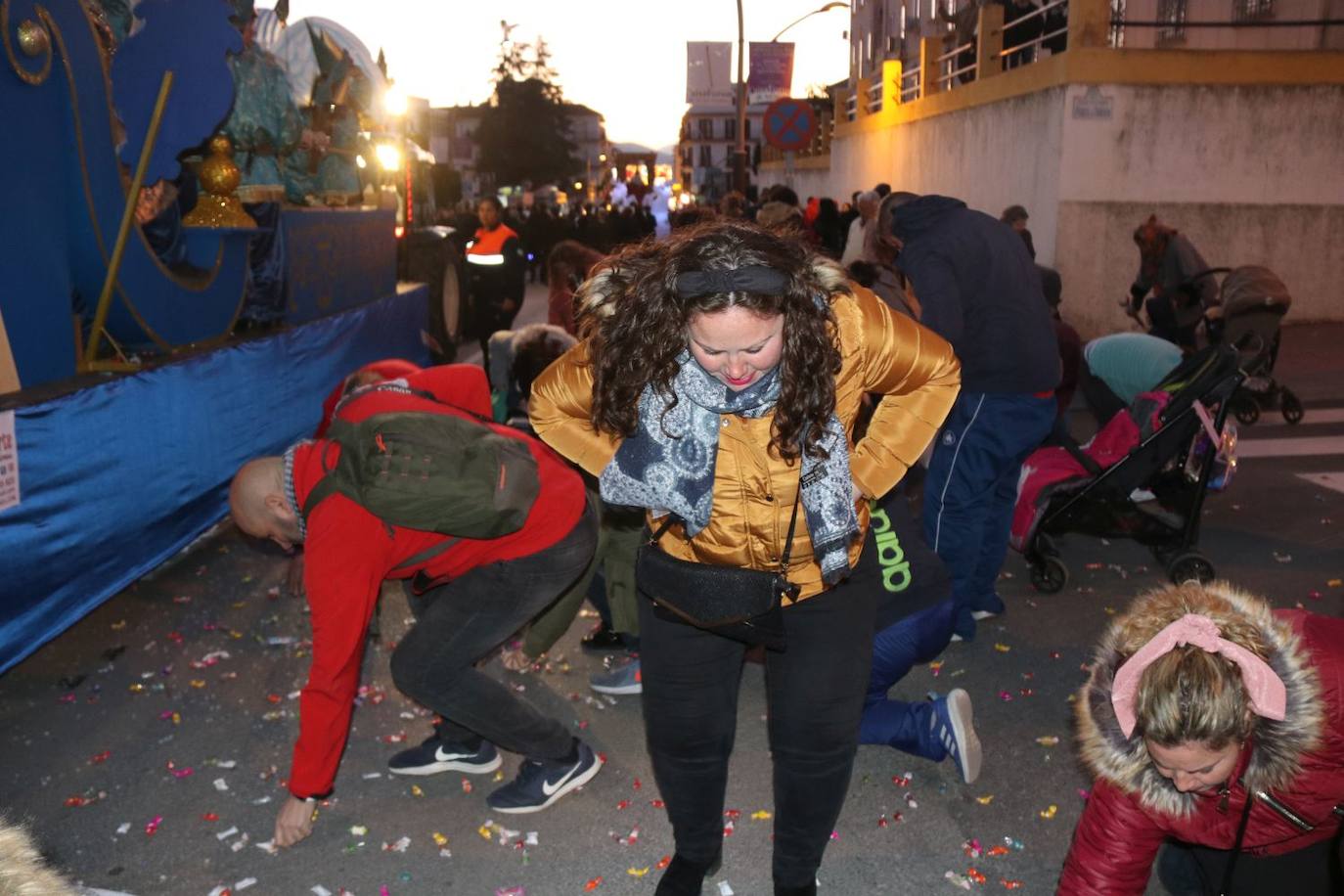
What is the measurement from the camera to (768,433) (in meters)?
2.58

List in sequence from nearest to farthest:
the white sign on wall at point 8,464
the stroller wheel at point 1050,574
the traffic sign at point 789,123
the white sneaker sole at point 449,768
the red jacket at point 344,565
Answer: the red jacket at point 344,565
the white sneaker sole at point 449,768
the white sign on wall at point 8,464
the stroller wheel at point 1050,574
the traffic sign at point 789,123

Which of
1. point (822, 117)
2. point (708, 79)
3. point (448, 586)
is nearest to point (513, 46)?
point (822, 117)

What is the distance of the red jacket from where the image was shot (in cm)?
300

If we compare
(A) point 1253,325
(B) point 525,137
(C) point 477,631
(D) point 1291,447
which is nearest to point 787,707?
(C) point 477,631

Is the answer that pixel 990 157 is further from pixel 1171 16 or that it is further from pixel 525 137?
pixel 525 137

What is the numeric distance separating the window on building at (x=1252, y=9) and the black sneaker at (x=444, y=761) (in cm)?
1958

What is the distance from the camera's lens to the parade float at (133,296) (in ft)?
16.2

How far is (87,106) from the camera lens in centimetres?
561

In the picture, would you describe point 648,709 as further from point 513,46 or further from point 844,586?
point 513,46

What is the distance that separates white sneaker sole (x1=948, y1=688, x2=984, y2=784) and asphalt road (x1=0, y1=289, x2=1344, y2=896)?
0.33 feet

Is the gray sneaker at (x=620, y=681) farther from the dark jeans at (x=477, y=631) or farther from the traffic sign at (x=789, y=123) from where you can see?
the traffic sign at (x=789, y=123)

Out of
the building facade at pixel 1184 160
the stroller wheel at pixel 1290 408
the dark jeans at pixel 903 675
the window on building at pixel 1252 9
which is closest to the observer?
the dark jeans at pixel 903 675

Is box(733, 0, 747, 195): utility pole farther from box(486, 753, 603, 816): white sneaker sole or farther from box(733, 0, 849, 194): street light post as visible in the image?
box(486, 753, 603, 816): white sneaker sole

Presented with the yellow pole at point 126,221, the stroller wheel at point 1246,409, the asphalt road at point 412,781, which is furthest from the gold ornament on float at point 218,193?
the stroller wheel at point 1246,409
